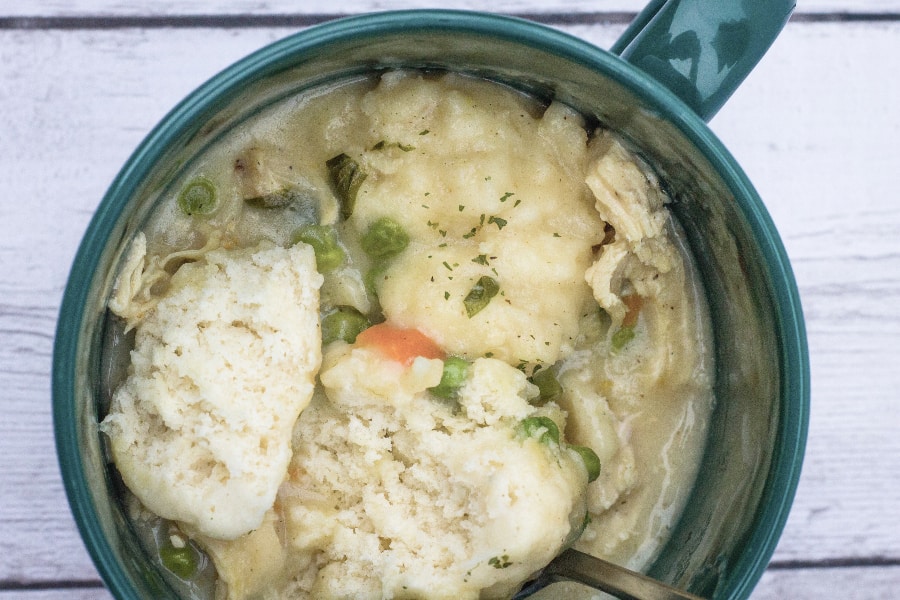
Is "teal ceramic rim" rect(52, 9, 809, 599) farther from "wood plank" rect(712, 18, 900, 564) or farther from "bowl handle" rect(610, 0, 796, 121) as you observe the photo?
"wood plank" rect(712, 18, 900, 564)

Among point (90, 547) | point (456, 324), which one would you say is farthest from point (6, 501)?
point (456, 324)

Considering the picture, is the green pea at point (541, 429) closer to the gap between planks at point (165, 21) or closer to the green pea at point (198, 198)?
the green pea at point (198, 198)

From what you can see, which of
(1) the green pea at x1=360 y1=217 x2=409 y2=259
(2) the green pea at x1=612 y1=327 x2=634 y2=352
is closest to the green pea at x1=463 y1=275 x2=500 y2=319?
(1) the green pea at x1=360 y1=217 x2=409 y2=259

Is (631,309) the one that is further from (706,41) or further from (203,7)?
(203,7)

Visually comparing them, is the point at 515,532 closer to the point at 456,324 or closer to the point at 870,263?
the point at 456,324

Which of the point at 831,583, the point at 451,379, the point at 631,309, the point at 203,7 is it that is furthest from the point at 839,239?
the point at 203,7
